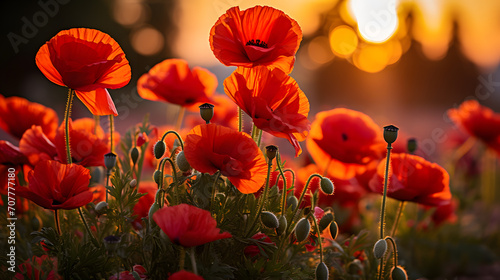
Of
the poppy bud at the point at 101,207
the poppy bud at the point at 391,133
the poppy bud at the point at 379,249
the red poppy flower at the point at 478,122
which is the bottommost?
the poppy bud at the point at 101,207

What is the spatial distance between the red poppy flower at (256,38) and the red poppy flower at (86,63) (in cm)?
26

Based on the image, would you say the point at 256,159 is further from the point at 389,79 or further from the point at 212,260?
the point at 389,79

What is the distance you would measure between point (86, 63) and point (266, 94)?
0.44 m

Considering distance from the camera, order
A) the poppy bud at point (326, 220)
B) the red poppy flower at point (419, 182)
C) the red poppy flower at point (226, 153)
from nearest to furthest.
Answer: the red poppy flower at point (226, 153) < the poppy bud at point (326, 220) < the red poppy flower at point (419, 182)

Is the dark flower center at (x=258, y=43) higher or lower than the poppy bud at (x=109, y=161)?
higher

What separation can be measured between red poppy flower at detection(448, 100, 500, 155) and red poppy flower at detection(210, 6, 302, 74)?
168 cm

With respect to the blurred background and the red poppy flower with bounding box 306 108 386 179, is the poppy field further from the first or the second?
the blurred background

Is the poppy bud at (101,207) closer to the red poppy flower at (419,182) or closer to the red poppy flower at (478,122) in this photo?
the red poppy flower at (419,182)

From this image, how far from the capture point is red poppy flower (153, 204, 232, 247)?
35.4 inches

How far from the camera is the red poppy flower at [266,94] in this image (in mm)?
1082

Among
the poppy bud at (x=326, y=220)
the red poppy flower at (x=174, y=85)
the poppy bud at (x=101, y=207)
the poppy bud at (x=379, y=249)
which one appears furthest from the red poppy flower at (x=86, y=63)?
the poppy bud at (x=379, y=249)

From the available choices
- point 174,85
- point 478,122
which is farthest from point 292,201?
point 478,122

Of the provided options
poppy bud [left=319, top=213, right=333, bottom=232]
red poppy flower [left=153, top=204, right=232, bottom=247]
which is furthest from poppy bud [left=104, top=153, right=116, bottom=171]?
poppy bud [left=319, top=213, right=333, bottom=232]

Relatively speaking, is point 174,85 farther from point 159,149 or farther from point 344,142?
point 344,142
